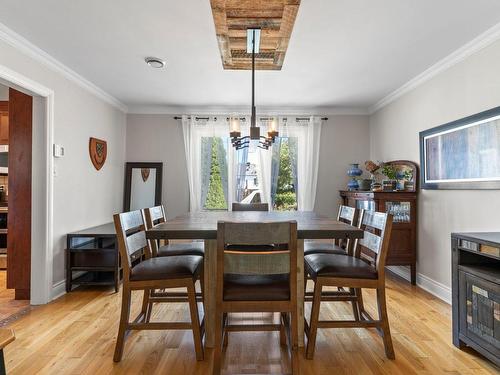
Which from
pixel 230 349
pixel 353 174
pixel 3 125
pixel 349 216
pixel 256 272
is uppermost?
pixel 3 125

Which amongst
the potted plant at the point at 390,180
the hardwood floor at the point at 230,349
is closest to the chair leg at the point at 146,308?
the hardwood floor at the point at 230,349

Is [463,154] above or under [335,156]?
under

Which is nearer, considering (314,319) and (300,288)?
(314,319)

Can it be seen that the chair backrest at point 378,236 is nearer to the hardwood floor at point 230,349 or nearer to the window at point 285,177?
the hardwood floor at point 230,349

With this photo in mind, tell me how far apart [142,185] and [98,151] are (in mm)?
967

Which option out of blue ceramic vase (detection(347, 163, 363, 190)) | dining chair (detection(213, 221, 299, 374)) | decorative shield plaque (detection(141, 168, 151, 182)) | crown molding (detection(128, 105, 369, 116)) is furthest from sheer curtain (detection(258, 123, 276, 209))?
dining chair (detection(213, 221, 299, 374))

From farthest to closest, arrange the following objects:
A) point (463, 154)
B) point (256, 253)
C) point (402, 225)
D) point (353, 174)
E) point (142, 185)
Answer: point (142, 185) → point (353, 174) → point (402, 225) → point (463, 154) → point (256, 253)

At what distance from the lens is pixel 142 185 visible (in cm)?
483

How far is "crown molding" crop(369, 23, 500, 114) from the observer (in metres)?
2.51

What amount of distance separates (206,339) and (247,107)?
3481mm

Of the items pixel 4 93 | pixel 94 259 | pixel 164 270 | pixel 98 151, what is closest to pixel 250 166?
pixel 98 151

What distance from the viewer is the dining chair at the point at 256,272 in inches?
62.9

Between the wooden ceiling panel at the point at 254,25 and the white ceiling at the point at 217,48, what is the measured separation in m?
0.08

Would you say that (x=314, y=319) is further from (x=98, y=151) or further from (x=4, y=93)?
(x=4, y=93)
